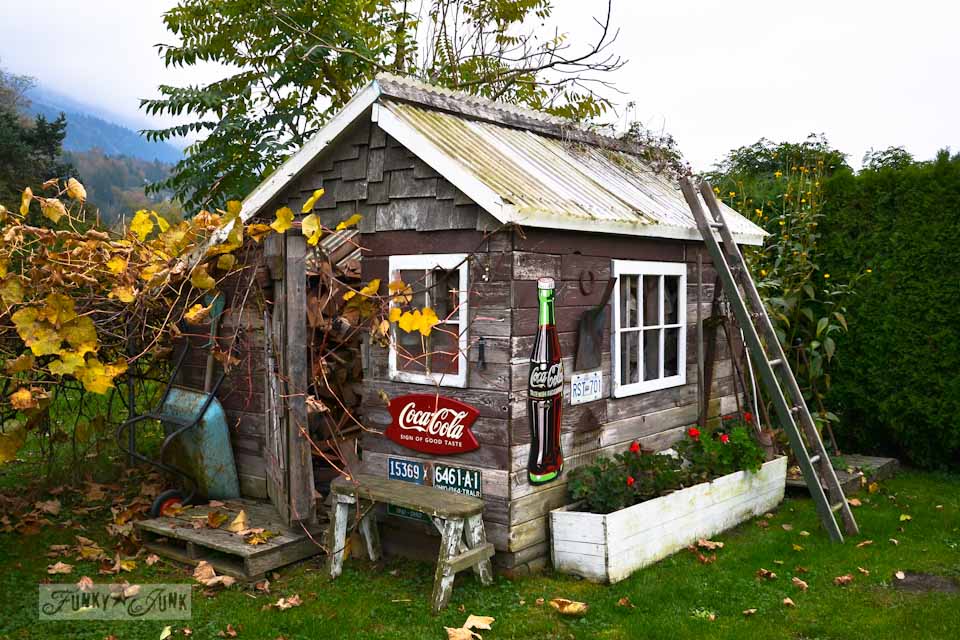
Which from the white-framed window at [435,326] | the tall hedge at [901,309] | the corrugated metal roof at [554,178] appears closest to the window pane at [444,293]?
the white-framed window at [435,326]

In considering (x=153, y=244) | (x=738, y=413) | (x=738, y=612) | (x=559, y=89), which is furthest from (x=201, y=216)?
(x=559, y=89)

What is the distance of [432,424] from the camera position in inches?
227

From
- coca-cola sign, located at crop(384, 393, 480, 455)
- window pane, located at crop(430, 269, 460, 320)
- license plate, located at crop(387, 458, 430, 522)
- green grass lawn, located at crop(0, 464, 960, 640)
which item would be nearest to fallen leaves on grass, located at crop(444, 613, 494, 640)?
green grass lawn, located at crop(0, 464, 960, 640)

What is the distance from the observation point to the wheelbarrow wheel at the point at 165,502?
6457 millimetres

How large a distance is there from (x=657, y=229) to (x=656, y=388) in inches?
55.0

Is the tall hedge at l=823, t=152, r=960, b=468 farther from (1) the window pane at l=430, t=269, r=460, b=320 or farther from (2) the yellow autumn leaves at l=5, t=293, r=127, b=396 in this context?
(2) the yellow autumn leaves at l=5, t=293, r=127, b=396

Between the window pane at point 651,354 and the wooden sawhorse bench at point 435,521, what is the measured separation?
237 cm

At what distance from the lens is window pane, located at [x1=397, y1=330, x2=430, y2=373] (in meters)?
5.89

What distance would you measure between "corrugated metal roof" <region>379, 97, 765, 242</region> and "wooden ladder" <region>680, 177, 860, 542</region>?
323 mm

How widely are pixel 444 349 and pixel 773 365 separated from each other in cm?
285

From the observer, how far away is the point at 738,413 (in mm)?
8344

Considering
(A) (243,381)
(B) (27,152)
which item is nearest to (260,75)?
(A) (243,381)

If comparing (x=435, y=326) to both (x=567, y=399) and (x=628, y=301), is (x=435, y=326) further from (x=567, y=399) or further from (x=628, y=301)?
(x=628, y=301)

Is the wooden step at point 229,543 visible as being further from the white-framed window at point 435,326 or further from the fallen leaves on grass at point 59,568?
the white-framed window at point 435,326
